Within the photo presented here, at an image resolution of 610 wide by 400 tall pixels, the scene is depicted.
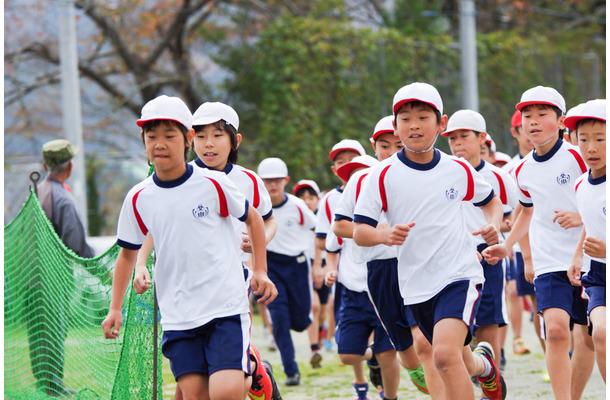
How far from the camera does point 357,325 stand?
7.82m

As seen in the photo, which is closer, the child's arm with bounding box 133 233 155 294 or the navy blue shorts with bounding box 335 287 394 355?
the child's arm with bounding box 133 233 155 294

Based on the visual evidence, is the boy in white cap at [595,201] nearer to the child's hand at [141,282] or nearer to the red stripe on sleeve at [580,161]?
the red stripe on sleeve at [580,161]

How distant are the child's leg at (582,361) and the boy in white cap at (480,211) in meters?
1.18

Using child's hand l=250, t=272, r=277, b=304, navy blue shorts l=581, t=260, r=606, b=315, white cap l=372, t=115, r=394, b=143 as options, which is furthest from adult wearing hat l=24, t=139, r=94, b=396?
navy blue shorts l=581, t=260, r=606, b=315

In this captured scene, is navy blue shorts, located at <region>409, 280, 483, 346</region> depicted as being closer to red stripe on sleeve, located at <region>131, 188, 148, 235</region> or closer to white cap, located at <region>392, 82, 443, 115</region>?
white cap, located at <region>392, 82, 443, 115</region>

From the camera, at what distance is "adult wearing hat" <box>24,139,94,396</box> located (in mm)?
8859

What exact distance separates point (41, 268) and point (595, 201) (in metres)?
5.43

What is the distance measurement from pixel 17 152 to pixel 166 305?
1853 cm

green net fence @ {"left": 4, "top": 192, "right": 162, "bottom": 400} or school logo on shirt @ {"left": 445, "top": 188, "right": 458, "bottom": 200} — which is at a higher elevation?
school logo on shirt @ {"left": 445, "top": 188, "right": 458, "bottom": 200}

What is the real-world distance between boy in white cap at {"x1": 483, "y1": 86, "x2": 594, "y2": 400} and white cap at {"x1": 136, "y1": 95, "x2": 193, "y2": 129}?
248cm

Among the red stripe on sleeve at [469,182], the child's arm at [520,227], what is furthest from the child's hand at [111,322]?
the child's arm at [520,227]

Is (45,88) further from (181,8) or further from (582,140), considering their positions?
(582,140)

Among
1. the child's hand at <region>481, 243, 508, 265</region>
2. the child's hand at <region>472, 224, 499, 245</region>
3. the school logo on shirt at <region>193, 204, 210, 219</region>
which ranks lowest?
the child's hand at <region>481, 243, 508, 265</region>

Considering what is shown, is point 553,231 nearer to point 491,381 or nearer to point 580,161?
point 580,161
